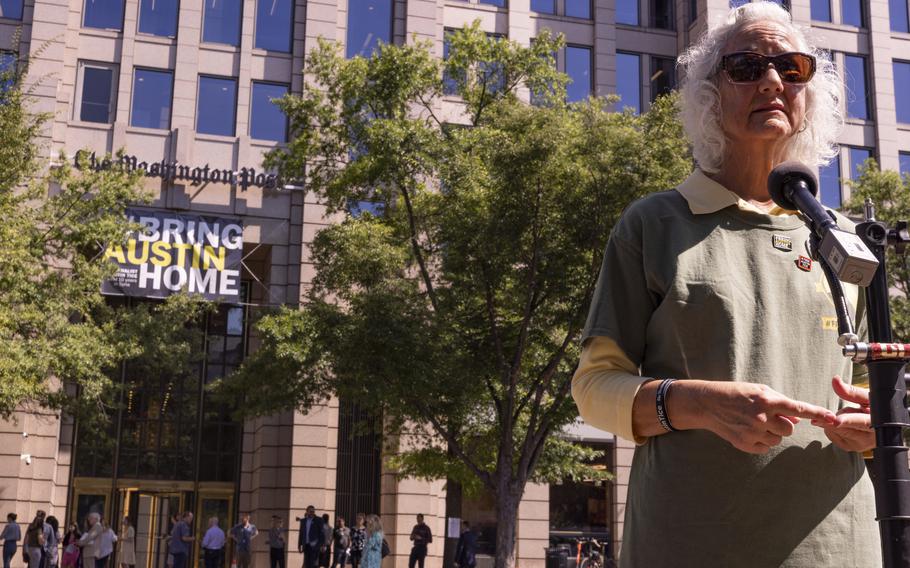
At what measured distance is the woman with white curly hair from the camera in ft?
6.84

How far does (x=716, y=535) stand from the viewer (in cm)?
210

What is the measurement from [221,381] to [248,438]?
870 cm

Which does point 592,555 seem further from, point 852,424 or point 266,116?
point 852,424

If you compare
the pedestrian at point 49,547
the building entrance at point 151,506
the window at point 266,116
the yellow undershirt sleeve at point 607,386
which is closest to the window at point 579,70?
the window at point 266,116

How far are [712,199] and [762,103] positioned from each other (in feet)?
1.03

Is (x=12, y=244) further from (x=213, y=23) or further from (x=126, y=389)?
(x=213, y=23)

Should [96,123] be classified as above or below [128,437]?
above

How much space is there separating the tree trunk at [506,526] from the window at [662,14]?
78.9 feet

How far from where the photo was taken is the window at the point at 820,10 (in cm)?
3969

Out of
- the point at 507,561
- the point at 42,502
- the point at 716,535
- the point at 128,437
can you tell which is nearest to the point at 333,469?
the point at 128,437

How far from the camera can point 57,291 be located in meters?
24.4

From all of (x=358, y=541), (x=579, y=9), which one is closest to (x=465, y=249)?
(x=358, y=541)

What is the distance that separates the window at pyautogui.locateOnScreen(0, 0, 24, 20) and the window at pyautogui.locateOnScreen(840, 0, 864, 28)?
1147 inches

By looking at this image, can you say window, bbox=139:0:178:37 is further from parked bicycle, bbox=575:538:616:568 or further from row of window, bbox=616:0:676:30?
parked bicycle, bbox=575:538:616:568
